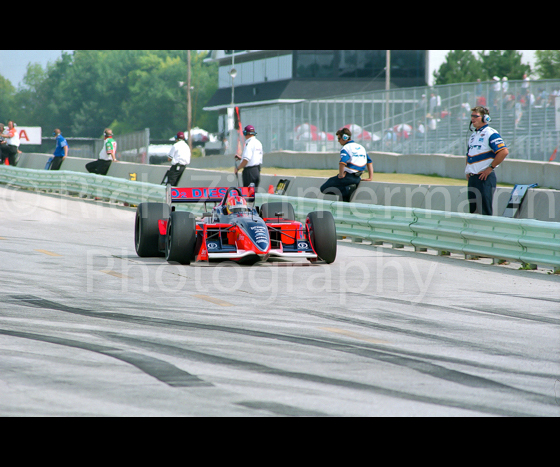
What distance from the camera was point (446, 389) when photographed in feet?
16.0

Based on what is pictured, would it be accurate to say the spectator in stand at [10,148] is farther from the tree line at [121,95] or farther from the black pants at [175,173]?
the tree line at [121,95]

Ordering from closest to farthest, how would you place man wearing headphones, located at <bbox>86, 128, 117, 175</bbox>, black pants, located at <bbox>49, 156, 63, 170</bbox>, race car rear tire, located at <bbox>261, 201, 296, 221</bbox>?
race car rear tire, located at <bbox>261, 201, 296, 221</bbox> < man wearing headphones, located at <bbox>86, 128, 117, 175</bbox> < black pants, located at <bbox>49, 156, 63, 170</bbox>

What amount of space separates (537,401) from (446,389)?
1.67 ft

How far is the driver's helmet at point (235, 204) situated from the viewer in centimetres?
1064

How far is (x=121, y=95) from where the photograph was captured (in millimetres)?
128375

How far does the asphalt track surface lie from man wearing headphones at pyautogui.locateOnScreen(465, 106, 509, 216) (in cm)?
124

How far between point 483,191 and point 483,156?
49 cm

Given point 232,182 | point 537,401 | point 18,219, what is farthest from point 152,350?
point 232,182

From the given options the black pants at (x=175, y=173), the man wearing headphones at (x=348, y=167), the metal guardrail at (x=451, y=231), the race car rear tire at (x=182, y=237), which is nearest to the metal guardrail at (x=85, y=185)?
the black pants at (x=175, y=173)

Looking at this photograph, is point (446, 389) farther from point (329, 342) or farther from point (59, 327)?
point (59, 327)

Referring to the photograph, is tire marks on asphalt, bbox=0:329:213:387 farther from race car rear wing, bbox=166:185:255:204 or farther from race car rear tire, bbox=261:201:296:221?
race car rear tire, bbox=261:201:296:221

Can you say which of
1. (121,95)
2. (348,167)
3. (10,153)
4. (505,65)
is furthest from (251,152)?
(121,95)

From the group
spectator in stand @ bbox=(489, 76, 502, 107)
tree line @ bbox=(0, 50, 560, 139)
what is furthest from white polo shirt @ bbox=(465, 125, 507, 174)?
tree line @ bbox=(0, 50, 560, 139)

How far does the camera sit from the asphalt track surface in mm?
4605
